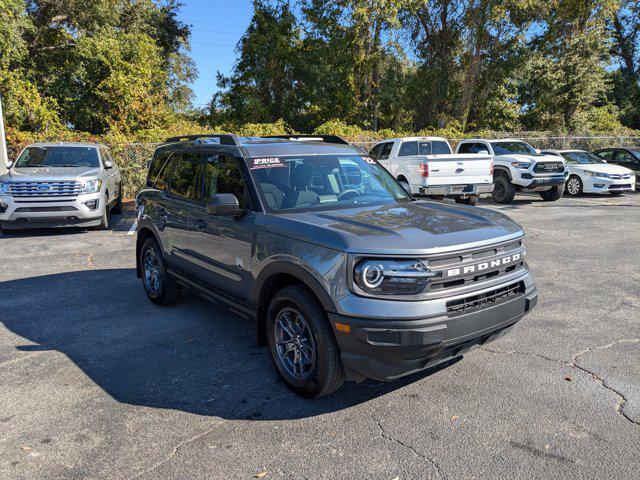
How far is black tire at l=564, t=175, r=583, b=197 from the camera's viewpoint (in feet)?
56.4

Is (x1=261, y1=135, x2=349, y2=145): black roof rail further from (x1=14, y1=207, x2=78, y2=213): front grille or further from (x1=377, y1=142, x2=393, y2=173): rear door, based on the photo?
(x1=377, y1=142, x2=393, y2=173): rear door

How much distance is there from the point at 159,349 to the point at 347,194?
2.24 meters

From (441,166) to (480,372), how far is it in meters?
9.21

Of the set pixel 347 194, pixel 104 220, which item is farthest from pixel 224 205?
pixel 104 220

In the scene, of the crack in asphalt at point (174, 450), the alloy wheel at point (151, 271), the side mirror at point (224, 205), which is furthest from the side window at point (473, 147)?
the crack in asphalt at point (174, 450)

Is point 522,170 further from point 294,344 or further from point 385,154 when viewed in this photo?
point 294,344

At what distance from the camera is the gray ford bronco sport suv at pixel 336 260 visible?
3268 mm

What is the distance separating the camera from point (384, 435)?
3.31m

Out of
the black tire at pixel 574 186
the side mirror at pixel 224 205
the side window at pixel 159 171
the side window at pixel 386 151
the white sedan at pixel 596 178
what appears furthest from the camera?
the black tire at pixel 574 186

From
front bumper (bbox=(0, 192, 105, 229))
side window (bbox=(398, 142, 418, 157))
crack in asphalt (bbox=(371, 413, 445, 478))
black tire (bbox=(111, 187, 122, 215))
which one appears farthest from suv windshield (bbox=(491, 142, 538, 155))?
crack in asphalt (bbox=(371, 413, 445, 478))

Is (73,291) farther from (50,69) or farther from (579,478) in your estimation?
(50,69)

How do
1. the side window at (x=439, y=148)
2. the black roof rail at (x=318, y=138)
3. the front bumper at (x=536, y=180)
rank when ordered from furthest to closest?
the front bumper at (x=536, y=180)
the side window at (x=439, y=148)
the black roof rail at (x=318, y=138)

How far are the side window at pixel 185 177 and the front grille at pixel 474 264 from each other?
272 cm

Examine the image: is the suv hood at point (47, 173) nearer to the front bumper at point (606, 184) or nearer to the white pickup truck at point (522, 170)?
the white pickup truck at point (522, 170)
